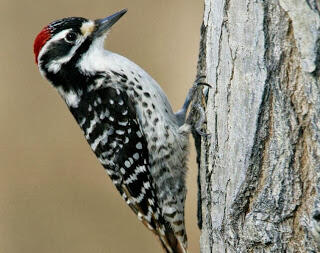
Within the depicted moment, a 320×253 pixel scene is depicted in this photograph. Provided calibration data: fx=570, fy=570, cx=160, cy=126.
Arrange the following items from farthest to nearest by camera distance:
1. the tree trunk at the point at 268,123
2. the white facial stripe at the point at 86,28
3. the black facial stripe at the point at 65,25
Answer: the white facial stripe at the point at 86,28 < the black facial stripe at the point at 65,25 < the tree trunk at the point at 268,123

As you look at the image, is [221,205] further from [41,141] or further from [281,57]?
[41,141]

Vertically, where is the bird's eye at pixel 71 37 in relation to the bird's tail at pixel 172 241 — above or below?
above

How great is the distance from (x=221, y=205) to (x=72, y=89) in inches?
53.3

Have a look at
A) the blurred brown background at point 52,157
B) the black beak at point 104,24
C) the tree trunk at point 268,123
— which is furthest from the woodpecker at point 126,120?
the blurred brown background at point 52,157

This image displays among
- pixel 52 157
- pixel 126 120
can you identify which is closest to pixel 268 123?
pixel 126 120

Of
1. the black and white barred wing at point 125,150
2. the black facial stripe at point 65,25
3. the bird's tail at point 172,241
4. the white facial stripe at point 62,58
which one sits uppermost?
the black facial stripe at point 65,25

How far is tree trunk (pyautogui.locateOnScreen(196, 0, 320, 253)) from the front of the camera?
8.20 ft

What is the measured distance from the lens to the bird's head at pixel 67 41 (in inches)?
140

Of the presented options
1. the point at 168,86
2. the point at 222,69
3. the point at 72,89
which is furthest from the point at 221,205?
the point at 168,86

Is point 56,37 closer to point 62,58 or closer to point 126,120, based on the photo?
point 62,58

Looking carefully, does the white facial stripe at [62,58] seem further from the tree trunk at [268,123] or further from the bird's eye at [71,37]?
the tree trunk at [268,123]

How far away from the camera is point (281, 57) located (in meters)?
2.55

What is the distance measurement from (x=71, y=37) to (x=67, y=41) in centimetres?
4

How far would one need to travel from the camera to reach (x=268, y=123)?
103 inches
